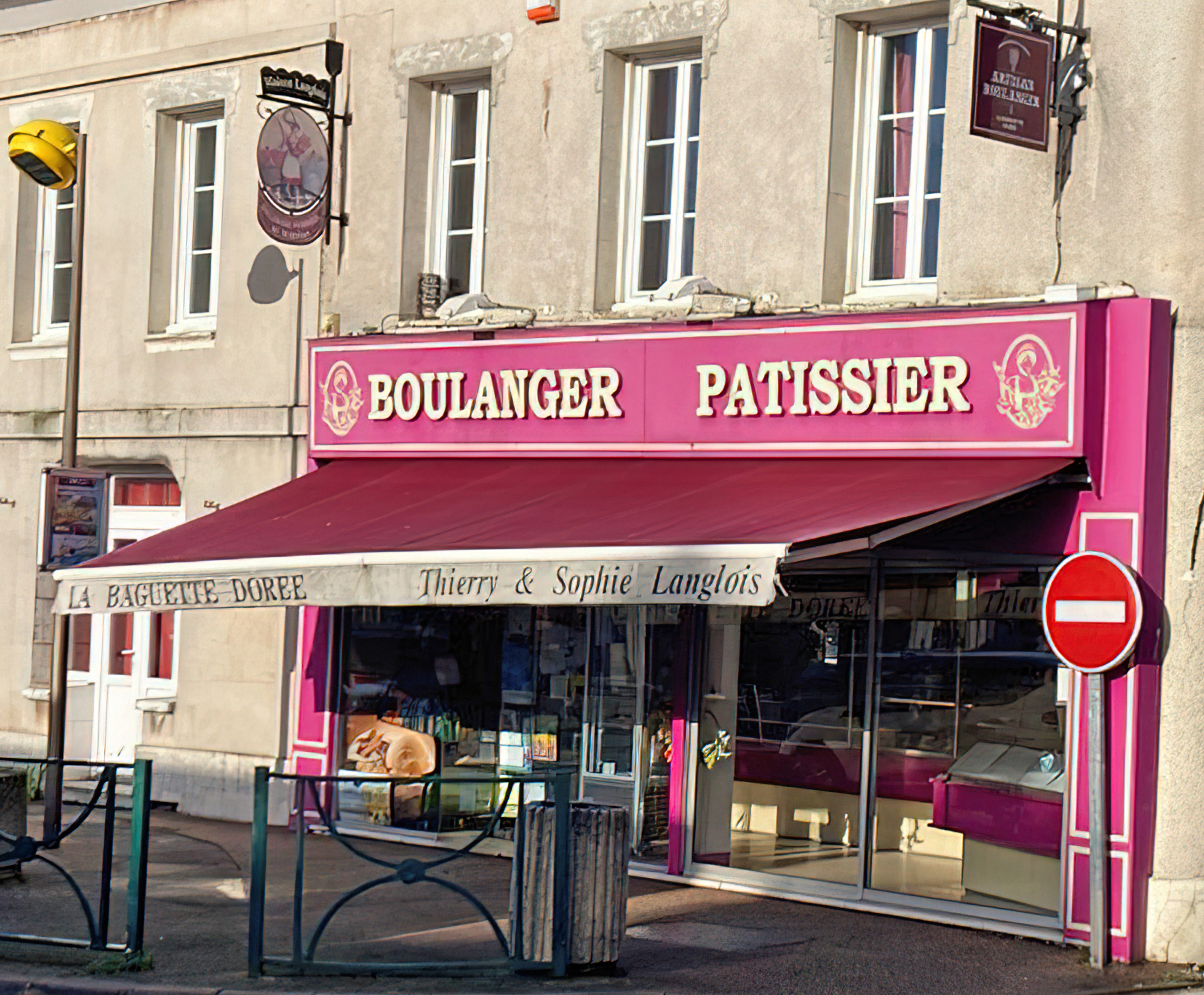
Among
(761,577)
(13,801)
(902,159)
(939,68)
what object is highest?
(939,68)

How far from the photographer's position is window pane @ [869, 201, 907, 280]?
1158cm

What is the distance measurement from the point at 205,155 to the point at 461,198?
111 inches

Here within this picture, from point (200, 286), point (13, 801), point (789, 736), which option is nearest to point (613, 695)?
point (789, 736)

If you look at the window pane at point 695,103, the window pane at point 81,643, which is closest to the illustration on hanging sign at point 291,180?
the window pane at point 695,103

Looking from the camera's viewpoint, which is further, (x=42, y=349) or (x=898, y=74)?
(x=42, y=349)

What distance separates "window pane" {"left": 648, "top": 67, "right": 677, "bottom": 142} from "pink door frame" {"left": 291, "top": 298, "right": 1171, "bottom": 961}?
390 cm

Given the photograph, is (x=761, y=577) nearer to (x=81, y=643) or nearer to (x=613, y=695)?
(x=613, y=695)

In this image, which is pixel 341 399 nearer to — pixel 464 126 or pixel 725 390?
pixel 464 126

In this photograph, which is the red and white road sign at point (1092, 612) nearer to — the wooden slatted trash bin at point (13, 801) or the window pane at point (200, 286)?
the wooden slatted trash bin at point (13, 801)

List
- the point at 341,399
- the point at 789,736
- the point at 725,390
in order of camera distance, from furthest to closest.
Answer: the point at 341,399, the point at 789,736, the point at 725,390

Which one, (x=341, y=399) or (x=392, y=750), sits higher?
(x=341, y=399)

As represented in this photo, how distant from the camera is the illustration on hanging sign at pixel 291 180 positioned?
1368 cm

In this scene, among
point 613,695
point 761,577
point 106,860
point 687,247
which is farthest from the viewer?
point 687,247

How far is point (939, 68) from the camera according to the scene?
11.4 meters
